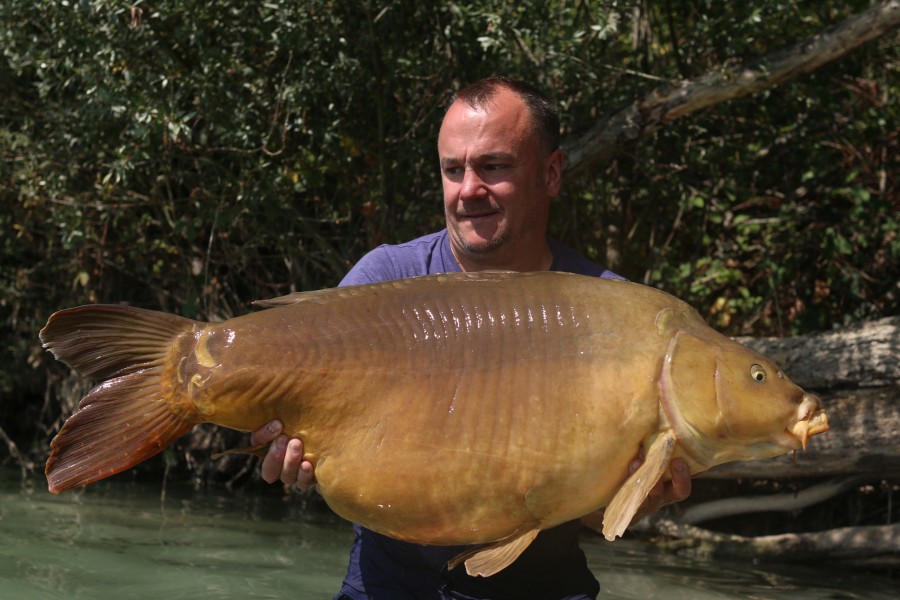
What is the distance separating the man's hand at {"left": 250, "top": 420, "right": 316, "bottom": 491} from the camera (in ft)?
7.93

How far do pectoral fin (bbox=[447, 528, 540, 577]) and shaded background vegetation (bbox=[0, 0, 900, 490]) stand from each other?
11.8 feet

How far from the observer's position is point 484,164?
299 centimetres

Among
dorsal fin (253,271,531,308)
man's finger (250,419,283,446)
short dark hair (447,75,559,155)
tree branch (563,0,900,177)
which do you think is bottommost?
man's finger (250,419,283,446)

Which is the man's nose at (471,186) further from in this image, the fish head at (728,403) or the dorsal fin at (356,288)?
the fish head at (728,403)

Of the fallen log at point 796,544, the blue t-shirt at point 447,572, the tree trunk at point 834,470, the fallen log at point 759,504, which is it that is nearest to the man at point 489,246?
the blue t-shirt at point 447,572

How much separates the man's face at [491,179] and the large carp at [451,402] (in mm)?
557

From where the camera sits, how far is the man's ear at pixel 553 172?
3.15m

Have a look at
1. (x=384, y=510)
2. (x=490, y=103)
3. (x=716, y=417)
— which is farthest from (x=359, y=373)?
(x=490, y=103)

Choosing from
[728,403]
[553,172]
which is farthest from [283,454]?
[553,172]

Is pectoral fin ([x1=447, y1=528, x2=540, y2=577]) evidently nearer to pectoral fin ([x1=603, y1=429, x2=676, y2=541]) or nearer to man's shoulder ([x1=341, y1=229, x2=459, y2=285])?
pectoral fin ([x1=603, y1=429, x2=676, y2=541])

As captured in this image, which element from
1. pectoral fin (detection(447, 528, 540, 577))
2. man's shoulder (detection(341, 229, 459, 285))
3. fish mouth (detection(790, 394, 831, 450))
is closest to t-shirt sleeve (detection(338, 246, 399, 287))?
man's shoulder (detection(341, 229, 459, 285))

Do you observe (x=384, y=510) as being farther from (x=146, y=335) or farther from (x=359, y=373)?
(x=146, y=335)

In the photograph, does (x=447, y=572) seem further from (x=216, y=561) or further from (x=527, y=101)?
(x=216, y=561)

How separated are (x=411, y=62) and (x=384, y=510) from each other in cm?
410
